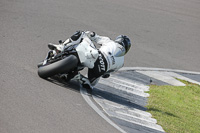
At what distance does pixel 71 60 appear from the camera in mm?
7797

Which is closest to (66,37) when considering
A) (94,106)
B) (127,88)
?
(127,88)

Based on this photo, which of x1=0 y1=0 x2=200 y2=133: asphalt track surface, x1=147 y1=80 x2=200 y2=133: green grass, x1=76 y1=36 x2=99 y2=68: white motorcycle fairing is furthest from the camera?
x1=76 y1=36 x2=99 y2=68: white motorcycle fairing

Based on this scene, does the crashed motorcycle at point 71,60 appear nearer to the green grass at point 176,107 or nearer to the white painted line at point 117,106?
the white painted line at point 117,106

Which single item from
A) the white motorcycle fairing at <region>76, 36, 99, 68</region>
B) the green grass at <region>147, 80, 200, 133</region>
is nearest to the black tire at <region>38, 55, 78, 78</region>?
the white motorcycle fairing at <region>76, 36, 99, 68</region>

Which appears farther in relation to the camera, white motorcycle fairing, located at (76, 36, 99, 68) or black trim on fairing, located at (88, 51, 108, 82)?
black trim on fairing, located at (88, 51, 108, 82)

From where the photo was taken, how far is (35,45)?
10.7 m

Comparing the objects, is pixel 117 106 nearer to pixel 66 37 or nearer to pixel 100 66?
pixel 100 66

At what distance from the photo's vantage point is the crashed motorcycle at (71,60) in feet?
25.6

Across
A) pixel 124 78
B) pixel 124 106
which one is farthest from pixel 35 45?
pixel 124 106

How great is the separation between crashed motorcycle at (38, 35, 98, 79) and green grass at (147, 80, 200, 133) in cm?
166

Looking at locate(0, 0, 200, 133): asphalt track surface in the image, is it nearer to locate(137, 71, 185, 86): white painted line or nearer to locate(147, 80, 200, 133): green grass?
locate(137, 71, 185, 86): white painted line

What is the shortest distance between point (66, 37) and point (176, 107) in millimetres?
4507

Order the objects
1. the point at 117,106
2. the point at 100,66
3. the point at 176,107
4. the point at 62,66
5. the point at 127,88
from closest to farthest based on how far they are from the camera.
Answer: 1. the point at 62,66
2. the point at 117,106
3. the point at 100,66
4. the point at 176,107
5. the point at 127,88

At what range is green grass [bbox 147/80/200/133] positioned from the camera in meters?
7.75
